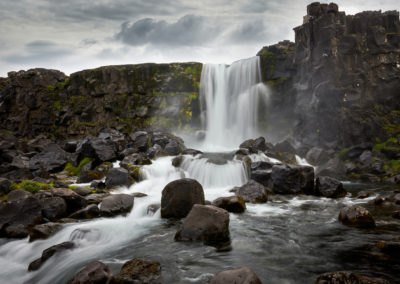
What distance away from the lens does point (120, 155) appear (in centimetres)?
2328

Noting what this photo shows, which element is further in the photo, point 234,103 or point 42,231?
point 234,103

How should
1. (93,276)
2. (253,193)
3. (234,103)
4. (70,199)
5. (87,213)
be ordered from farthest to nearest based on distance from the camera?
(234,103) < (253,193) < (70,199) < (87,213) < (93,276)

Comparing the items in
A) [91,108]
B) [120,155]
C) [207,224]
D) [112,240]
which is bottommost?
[112,240]

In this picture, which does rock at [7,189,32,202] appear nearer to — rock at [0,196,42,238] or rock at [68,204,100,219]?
rock at [0,196,42,238]

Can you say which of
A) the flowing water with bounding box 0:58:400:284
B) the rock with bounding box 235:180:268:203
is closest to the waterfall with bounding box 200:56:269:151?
the rock with bounding box 235:180:268:203

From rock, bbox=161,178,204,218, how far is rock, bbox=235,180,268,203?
12.1ft

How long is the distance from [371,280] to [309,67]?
28.3 m

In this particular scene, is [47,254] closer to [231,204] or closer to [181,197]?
[181,197]

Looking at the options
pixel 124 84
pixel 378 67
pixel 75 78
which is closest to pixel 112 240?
pixel 378 67

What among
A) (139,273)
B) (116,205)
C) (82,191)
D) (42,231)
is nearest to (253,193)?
(116,205)

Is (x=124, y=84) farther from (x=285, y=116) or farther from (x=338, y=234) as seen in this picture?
(x=338, y=234)

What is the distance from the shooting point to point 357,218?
9.98m

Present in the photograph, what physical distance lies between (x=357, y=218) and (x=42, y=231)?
36.6 feet

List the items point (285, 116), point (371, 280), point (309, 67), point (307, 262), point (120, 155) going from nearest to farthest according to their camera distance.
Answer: point (371, 280) → point (307, 262) → point (120, 155) → point (309, 67) → point (285, 116)
